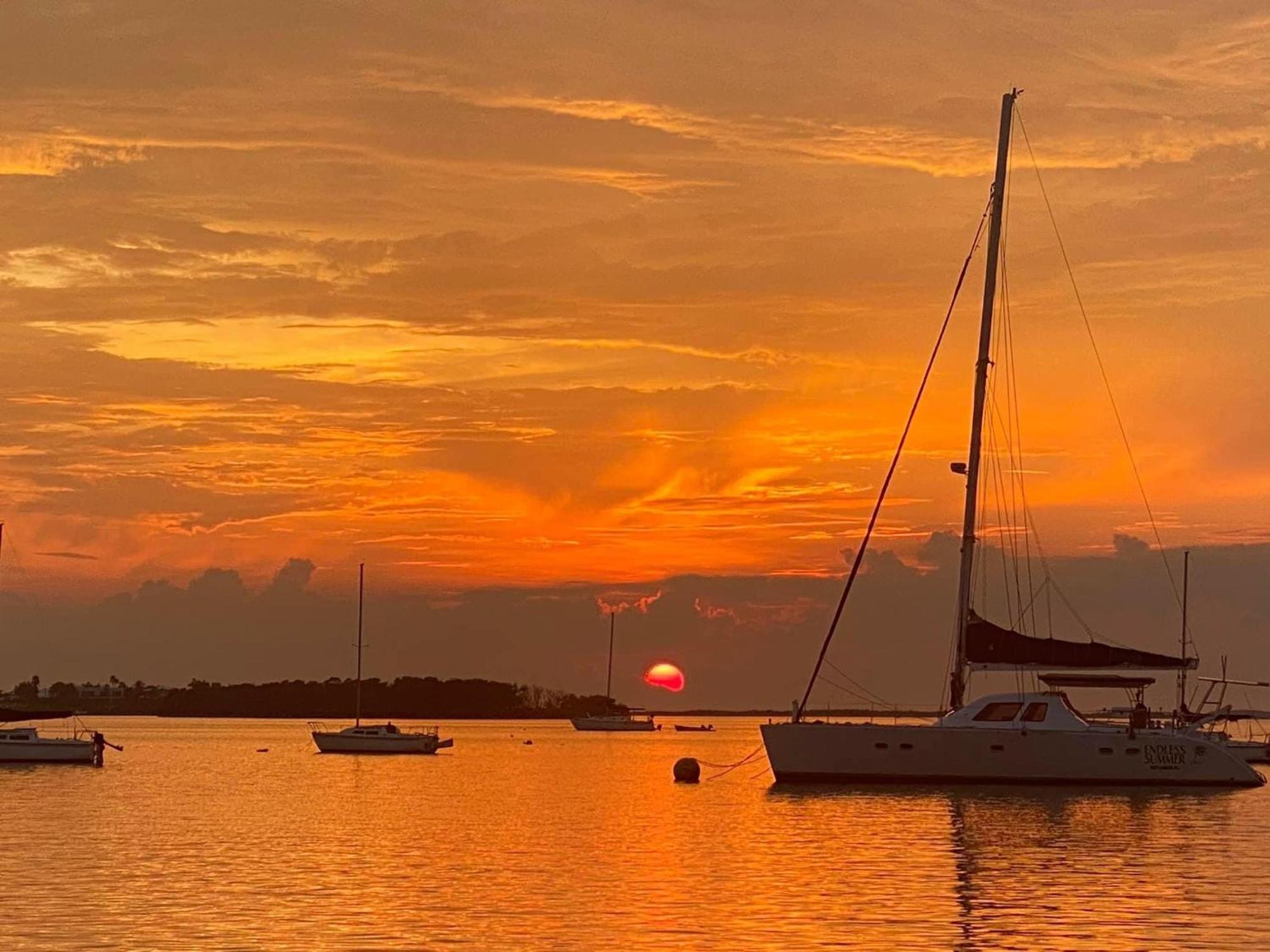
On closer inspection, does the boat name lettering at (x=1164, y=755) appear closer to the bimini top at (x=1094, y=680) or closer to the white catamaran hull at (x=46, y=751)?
the bimini top at (x=1094, y=680)

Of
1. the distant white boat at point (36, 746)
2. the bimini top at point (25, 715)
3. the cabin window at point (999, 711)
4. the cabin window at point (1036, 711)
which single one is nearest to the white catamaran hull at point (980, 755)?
the cabin window at point (1036, 711)

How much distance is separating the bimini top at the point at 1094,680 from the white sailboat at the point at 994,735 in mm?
42

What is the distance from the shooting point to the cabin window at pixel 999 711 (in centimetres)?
6194

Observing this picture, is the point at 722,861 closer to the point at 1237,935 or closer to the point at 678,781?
the point at 1237,935

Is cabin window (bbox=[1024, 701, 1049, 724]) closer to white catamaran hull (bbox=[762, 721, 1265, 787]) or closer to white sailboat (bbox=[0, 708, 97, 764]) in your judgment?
white catamaran hull (bbox=[762, 721, 1265, 787])

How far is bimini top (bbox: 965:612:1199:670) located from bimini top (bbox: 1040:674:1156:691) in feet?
2.23

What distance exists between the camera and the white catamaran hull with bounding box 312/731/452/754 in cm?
12731

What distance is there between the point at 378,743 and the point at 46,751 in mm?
33905

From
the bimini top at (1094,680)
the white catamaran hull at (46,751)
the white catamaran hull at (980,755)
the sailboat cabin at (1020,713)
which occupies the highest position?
the bimini top at (1094,680)

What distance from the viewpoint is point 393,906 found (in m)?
35.4

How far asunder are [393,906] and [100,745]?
7165 centimetres

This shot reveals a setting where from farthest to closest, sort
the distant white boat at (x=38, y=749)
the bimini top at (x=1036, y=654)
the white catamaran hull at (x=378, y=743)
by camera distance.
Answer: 1. the white catamaran hull at (x=378, y=743)
2. the distant white boat at (x=38, y=749)
3. the bimini top at (x=1036, y=654)

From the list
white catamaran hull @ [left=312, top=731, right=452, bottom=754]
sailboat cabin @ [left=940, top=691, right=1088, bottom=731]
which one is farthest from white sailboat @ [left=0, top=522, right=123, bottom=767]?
sailboat cabin @ [left=940, top=691, right=1088, bottom=731]

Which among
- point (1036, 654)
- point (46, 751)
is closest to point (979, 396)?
point (1036, 654)
